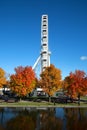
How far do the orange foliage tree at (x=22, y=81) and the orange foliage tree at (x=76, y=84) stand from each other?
10.6m

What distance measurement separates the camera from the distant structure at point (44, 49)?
149000mm

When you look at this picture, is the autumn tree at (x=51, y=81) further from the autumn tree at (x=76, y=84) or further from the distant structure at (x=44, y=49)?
the distant structure at (x=44, y=49)

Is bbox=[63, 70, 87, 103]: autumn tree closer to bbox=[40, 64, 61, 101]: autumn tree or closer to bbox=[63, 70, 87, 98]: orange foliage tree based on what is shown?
bbox=[63, 70, 87, 98]: orange foliage tree

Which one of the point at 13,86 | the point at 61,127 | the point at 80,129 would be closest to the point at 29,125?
the point at 61,127

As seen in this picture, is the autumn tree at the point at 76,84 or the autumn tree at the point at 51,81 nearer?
the autumn tree at the point at 76,84

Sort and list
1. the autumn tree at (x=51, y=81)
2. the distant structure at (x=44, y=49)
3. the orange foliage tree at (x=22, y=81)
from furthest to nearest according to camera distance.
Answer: the distant structure at (x=44, y=49) < the autumn tree at (x=51, y=81) < the orange foliage tree at (x=22, y=81)

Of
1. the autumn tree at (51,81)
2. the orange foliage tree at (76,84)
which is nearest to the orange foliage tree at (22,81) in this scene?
the autumn tree at (51,81)

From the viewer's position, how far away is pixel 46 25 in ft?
509

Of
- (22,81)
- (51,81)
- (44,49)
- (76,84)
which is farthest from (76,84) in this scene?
(44,49)

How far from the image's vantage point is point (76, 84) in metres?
77.9

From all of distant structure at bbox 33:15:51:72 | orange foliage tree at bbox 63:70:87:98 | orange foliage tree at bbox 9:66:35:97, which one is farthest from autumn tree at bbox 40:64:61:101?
distant structure at bbox 33:15:51:72

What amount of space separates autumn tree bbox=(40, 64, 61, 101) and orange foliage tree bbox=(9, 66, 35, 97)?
360cm

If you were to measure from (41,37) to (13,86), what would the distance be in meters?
78.9

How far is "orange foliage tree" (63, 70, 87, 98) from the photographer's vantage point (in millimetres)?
77688
